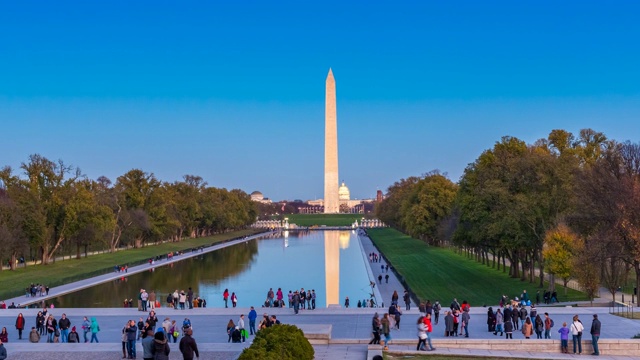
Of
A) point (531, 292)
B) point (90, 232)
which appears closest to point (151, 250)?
point (90, 232)

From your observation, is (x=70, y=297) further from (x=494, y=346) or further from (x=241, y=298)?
(x=494, y=346)

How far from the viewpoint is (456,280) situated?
39562 mm

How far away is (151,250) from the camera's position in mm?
69000

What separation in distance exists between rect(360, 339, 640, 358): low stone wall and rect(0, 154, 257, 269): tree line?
3346 cm

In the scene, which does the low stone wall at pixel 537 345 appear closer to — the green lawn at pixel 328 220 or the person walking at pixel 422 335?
the person walking at pixel 422 335

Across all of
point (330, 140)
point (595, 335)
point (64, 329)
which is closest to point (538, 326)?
point (595, 335)

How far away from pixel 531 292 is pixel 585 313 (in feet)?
33.7

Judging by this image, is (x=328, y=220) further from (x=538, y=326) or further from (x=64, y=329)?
(x=538, y=326)

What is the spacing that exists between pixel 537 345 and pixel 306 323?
25.2 feet

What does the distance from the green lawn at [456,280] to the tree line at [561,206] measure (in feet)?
4.43

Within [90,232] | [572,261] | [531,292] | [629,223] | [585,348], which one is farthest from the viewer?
[90,232]

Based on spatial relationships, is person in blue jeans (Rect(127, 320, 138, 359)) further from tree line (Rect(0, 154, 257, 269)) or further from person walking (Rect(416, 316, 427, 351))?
tree line (Rect(0, 154, 257, 269))

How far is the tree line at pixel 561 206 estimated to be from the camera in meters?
27.1

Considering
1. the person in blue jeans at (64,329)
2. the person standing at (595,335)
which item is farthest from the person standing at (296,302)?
the person standing at (595,335)
